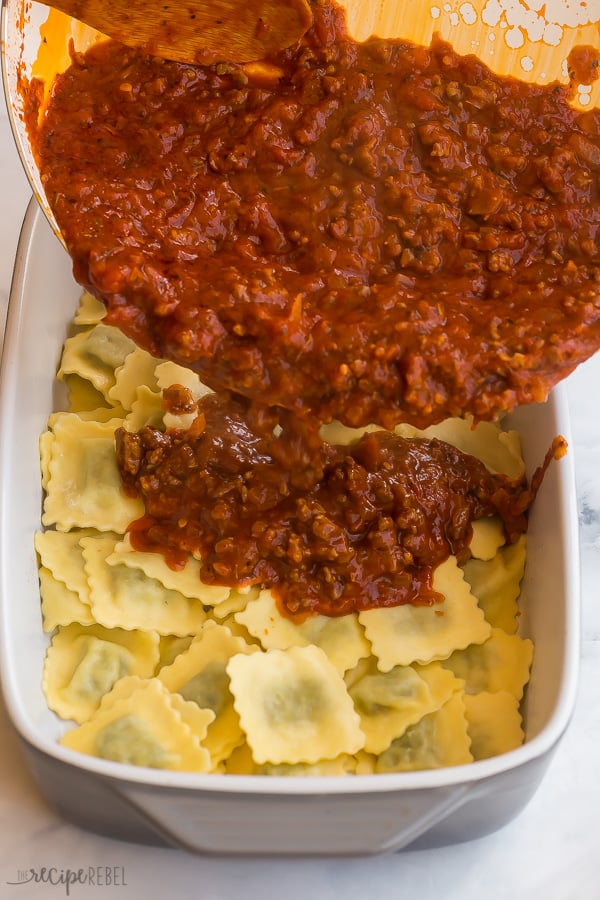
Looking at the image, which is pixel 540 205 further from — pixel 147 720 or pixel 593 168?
pixel 147 720

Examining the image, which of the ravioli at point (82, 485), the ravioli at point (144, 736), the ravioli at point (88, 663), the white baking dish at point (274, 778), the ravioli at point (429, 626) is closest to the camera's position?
the white baking dish at point (274, 778)

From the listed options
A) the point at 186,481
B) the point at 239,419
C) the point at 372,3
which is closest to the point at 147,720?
the point at 186,481

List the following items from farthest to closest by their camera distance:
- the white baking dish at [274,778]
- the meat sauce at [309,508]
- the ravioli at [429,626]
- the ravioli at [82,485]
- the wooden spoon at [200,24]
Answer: the ravioli at [82,485]
the meat sauce at [309,508]
the ravioli at [429,626]
the wooden spoon at [200,24]
the white baking dish at [274,778]

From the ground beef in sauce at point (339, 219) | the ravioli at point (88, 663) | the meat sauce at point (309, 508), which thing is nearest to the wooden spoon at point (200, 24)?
the ground beef in sauce at point (339, 219)

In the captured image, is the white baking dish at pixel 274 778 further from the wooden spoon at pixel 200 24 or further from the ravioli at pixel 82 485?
the wooden spoon at pixel 200 24

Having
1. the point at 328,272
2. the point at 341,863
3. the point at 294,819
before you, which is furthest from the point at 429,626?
the point at 328,272

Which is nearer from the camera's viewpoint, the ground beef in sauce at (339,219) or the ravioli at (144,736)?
the ground beef in sauce at (339,219)

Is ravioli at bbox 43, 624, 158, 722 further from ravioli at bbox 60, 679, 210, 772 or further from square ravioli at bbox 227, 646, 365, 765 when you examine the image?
square ravioli at bbox 227, 646, 365, 765
